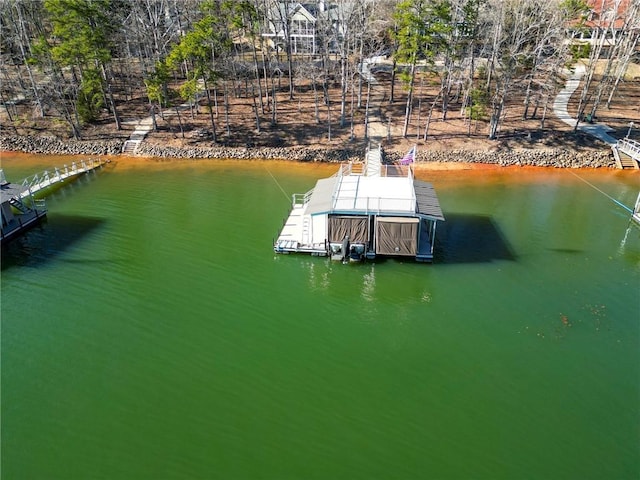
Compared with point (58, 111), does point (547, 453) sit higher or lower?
lower

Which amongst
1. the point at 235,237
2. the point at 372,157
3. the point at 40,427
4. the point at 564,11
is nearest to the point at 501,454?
the point at 40,427

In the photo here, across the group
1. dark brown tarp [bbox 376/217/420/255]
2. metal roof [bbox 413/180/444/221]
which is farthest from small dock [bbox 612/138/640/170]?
dark brown tarp [bbox 376/217/420/255]

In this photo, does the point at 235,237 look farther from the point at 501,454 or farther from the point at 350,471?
the point at 501,454

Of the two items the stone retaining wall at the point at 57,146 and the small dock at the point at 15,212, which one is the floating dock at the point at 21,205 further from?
the stone retaining wall at the point at 57,146

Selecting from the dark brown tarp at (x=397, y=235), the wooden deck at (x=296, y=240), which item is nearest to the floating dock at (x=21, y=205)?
the wooden deck at (x=296, y=240)

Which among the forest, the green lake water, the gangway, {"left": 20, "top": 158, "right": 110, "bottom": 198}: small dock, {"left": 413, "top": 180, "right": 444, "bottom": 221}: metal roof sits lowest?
the green lake water

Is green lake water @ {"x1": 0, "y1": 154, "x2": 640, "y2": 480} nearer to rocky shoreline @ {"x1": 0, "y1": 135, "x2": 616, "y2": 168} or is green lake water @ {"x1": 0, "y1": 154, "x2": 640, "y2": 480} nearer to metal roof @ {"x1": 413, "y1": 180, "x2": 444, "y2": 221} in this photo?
metal roof @ {"x1": 413, "y1": 180, "x2": 444, "y2": 221}
